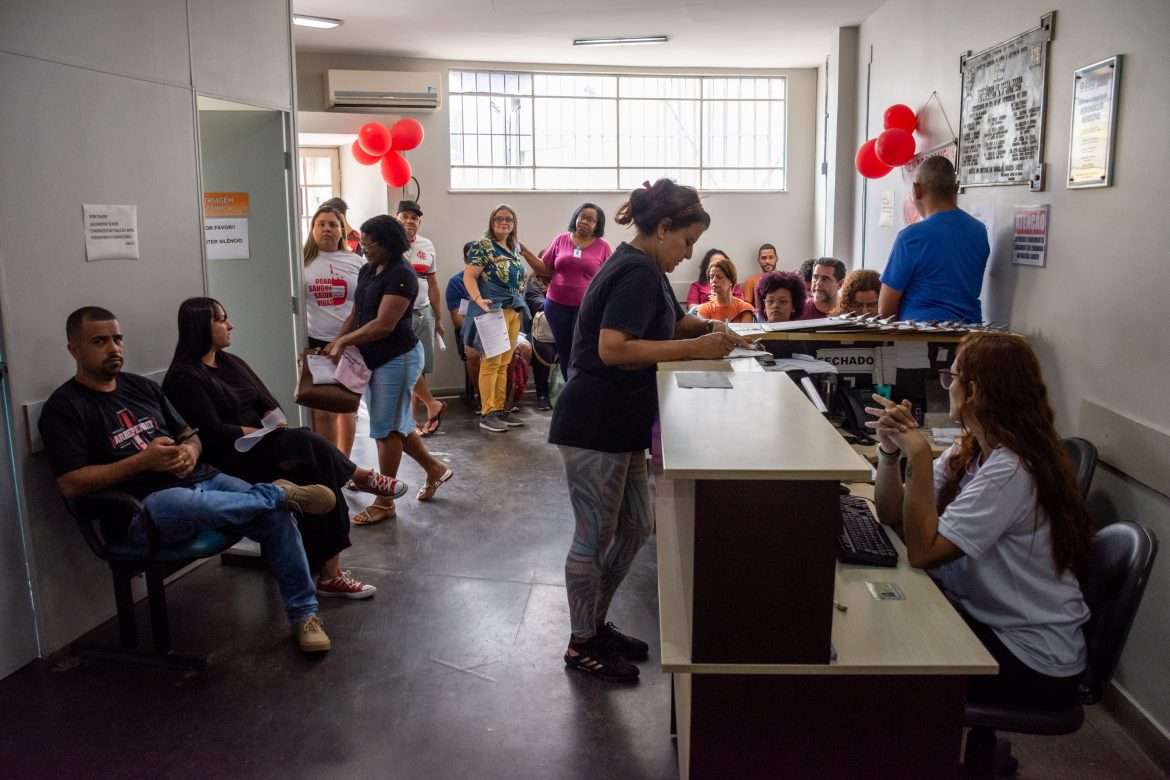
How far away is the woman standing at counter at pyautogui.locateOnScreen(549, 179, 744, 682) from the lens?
2.41 meters

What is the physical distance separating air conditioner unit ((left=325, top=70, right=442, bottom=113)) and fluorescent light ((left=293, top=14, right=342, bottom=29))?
29.6 inches

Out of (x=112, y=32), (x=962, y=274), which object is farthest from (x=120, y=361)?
(x=962, y=274)

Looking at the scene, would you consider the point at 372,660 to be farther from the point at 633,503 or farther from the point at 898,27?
the point at 898,27

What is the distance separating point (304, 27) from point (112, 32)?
11.5 ft

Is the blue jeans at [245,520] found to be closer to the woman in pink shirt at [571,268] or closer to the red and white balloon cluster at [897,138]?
the woman in pink shirt at [571,268]

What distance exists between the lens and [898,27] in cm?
561

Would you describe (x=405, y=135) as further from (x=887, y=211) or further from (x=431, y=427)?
(x=887, y=211)

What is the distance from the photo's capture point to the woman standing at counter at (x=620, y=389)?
241 centimetres

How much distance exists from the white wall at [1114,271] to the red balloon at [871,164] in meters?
1.51

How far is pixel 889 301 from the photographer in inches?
149

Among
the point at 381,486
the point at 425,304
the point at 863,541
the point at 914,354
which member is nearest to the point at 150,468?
the point at 381,486

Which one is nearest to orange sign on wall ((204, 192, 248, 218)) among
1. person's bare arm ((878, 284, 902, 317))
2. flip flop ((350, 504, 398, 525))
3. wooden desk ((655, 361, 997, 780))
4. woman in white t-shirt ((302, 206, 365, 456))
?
woman in white t-shirt ((302, 206, 365, 456))

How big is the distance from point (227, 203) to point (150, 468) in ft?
6.95

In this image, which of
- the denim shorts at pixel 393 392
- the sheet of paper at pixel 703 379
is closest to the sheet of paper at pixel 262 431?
the denim shorts at pixel 393 392
